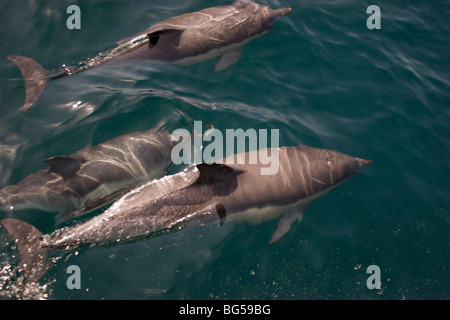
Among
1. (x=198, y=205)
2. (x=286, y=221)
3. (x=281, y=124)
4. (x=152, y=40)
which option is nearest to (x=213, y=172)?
(x=198, y=205)

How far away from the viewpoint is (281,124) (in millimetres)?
7441

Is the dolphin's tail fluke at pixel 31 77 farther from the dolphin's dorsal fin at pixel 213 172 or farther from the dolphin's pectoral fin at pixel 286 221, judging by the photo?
the dolphin's pectoral fin at pixel 286 221

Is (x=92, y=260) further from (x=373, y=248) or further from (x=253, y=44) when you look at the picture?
(x=253, y=44)

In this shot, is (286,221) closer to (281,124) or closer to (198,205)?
(198,205)

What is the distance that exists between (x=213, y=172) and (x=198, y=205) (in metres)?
0.57

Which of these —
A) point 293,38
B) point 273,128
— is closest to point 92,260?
point 273,128

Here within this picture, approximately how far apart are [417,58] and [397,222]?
5.82 metres

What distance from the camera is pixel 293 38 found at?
9234mm

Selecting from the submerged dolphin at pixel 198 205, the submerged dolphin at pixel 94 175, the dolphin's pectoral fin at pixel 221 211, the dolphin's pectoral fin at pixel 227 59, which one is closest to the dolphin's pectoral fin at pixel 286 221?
the submerged dolphin at pixel 198 205

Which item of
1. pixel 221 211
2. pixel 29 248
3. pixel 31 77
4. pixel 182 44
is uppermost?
pixel 182 44

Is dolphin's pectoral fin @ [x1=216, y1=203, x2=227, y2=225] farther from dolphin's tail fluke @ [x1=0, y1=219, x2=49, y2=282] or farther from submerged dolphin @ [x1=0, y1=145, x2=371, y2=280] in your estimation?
dolphin's tail fluke @ [x1=0, y1=219, x2=49, y2=282]

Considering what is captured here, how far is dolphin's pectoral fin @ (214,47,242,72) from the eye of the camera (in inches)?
317

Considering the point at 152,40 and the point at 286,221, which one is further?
the point at 152,40

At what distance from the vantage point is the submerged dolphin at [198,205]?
201 inches
